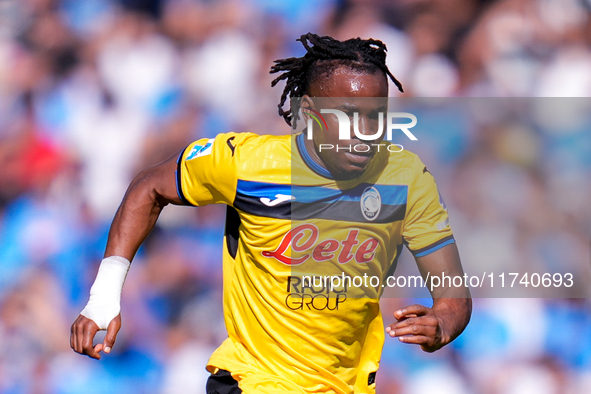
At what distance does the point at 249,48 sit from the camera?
3297mm

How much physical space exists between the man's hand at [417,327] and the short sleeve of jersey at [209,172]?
2.43 ft

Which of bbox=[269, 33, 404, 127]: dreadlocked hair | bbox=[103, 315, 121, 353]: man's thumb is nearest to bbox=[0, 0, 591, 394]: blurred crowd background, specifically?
bbox=[269, 33, 404, 127]: dreadlocked hair

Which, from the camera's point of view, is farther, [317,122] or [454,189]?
[454,189]

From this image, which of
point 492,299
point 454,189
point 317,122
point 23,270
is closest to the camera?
point 317,122

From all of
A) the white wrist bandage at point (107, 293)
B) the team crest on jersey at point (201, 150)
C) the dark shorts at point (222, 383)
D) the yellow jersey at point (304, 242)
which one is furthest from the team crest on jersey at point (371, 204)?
the white wrist bandage at point (107, 293)

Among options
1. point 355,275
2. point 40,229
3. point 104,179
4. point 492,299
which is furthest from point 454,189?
point 40,229

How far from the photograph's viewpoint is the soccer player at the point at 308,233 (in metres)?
2.02

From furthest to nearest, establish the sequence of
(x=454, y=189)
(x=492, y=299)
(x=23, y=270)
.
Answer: (x=23, y=270)
(x=492, y=299)
(x=454, y=189)

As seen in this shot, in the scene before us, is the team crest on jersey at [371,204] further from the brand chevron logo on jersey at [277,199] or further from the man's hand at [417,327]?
the man's hand at [417,327]

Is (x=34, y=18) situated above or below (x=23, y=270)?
above

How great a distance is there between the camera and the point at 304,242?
2.08 meters

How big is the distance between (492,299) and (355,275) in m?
1.37

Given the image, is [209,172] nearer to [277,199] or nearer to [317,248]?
[277,199]

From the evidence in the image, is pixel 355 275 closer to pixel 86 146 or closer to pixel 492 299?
pixel 492 299
